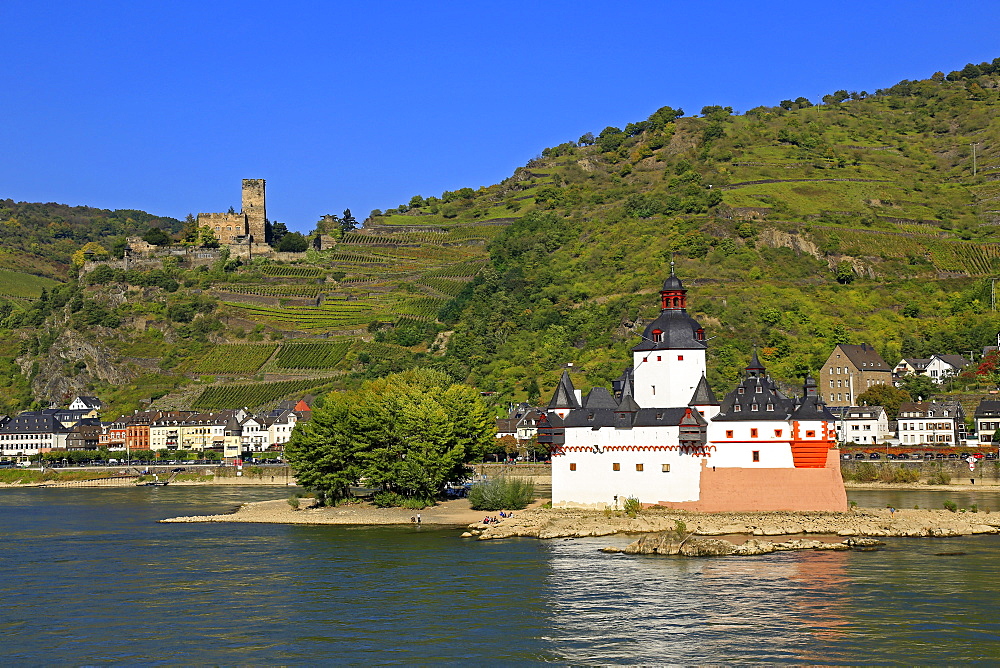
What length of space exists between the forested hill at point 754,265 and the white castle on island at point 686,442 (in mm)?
49585

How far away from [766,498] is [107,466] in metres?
85.3

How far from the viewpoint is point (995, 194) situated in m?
166

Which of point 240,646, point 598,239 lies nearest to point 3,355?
point 598,239

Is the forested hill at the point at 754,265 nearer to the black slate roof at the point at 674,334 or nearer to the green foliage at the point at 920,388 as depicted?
the green foliage at the point at 920,388

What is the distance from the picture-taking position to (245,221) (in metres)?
196

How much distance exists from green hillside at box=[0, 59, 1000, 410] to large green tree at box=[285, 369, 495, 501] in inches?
1745

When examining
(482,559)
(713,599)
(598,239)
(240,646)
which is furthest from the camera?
(598,239)

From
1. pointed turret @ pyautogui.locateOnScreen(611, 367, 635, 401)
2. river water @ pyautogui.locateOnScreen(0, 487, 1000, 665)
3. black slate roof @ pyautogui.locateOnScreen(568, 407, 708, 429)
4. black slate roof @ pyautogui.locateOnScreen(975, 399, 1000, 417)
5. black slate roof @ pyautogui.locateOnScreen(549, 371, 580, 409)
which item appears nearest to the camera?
river water @ pyautogui.locateOnScreen(0, 487, 1000, 665)

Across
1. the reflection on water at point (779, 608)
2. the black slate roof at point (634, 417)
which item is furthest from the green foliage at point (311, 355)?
the reflection on water at point (779, 608)

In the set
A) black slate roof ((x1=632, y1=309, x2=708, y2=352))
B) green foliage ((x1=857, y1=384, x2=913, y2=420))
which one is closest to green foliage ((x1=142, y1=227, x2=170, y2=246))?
green foliage ((x1=857, y1=384, x2=913, y2=420))

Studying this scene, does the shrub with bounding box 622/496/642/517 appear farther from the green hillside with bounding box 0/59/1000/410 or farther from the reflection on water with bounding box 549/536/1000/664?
the green hillside with bounding box 0/59/1000/410

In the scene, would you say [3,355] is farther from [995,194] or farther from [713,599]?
[713,599]

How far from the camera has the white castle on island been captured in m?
56.8

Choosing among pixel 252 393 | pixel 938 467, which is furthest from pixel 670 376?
pixel 252 393
